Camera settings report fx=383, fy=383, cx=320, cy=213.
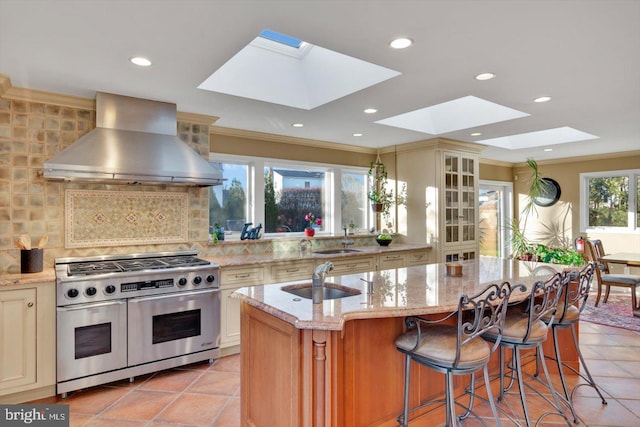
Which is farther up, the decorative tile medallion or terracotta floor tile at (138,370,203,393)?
the decorative tile medallion

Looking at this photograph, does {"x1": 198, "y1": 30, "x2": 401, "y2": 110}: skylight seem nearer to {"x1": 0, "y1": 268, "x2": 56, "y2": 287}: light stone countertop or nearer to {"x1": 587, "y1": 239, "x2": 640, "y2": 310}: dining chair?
{"x1": 0, "y1": 268, "x2": 56, "y2": 287}: light stone countertop

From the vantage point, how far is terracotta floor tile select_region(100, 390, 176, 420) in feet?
8.57

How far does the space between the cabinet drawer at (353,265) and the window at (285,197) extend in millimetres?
829

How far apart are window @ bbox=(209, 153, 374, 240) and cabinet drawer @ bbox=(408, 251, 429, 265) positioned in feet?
3.03

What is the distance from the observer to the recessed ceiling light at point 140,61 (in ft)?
8.24

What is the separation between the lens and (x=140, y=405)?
2.75 meters

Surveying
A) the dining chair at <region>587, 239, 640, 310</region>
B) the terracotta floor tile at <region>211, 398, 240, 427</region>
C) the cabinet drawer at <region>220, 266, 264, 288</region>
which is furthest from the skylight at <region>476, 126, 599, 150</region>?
the terracotta floor tile at <region>211, 398, 240, 427</region>

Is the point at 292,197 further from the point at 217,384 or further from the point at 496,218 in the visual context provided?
the point at 496,218

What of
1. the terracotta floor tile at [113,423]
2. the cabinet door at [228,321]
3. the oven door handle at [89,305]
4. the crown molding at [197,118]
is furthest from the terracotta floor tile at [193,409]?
the crown molding at [197,118]

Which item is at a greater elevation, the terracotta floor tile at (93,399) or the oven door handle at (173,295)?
the oven door handle at (173,295)

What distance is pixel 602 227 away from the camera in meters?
6.75

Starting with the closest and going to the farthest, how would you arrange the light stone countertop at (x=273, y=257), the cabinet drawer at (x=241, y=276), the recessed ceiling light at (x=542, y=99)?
1. the recessed ceiling light at (x=542, y=99)
2. the cabinet drawer at (x=241, y=276)
3. the light stone countertop at (x=273, y=257)

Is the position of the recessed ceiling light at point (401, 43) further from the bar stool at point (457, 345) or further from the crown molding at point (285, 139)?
the crown molding at point (285, 139)

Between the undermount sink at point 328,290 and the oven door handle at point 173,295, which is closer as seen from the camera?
the undermount sink at point 328,290
